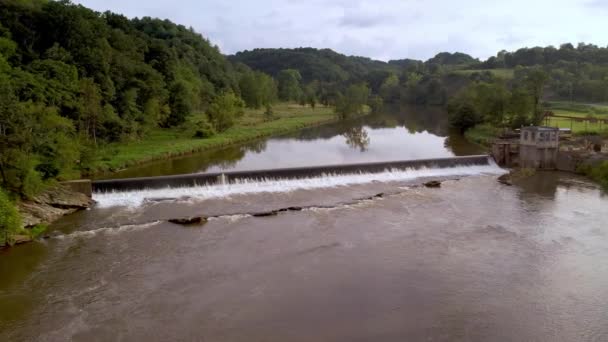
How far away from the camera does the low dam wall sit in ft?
68.8

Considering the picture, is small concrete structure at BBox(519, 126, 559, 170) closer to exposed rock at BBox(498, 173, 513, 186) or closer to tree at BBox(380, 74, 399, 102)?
exposed rock at BBox(498, 173, 513, 186)

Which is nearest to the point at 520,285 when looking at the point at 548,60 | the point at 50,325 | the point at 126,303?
the point at 126,303

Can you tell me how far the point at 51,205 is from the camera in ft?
61.4

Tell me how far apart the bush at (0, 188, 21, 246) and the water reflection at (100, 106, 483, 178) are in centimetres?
967

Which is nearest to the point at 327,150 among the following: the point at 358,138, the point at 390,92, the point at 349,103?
the point at 358,138

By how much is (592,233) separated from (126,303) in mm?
15565

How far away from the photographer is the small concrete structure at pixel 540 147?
26.9 meters

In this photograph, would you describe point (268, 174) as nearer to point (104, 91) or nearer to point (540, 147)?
point (104, 91)

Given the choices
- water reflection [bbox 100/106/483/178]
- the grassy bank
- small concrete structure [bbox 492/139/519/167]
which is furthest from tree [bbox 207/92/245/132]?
small concrete structure [bbox 492/139/519/167]

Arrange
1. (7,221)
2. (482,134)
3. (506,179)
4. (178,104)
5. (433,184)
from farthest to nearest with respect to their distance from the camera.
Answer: (482,134) < (178,104) < (506,179) < (433,184) < (7,221)

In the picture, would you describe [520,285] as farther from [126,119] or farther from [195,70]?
[195,70]

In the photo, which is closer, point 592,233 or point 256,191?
point 592,233

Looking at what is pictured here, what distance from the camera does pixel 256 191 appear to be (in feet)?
73.1

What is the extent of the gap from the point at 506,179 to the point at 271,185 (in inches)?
491
